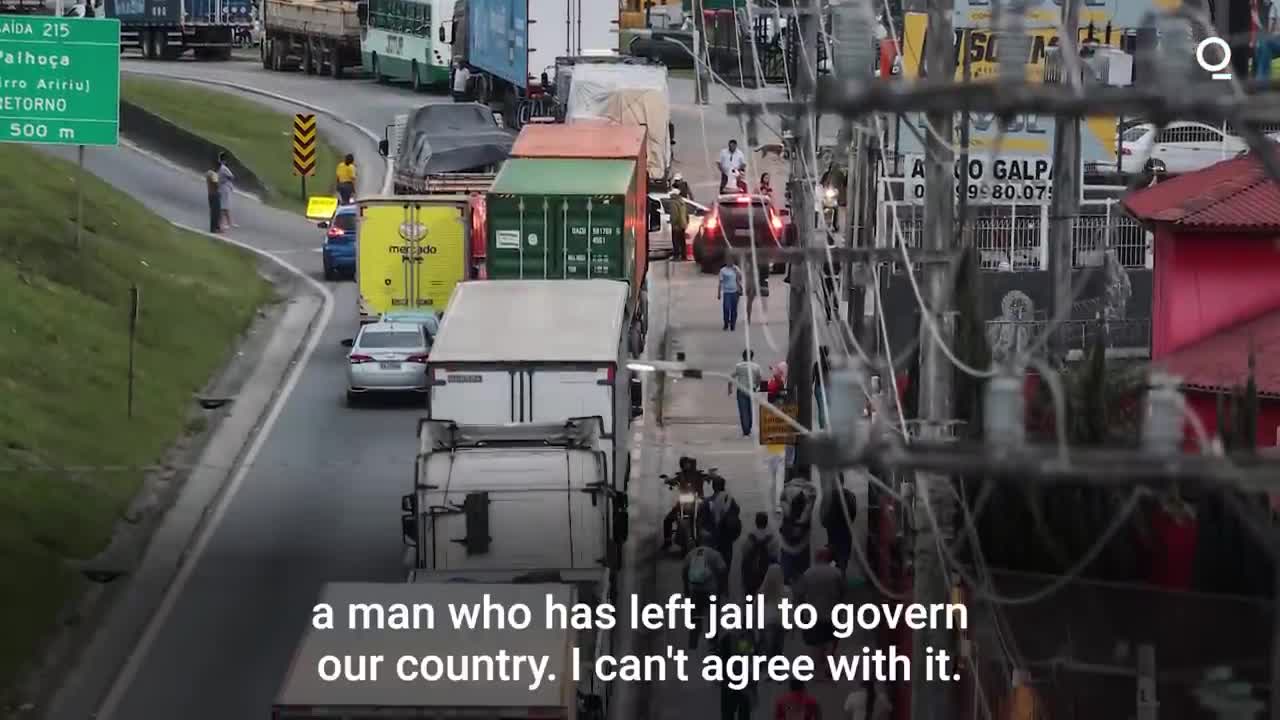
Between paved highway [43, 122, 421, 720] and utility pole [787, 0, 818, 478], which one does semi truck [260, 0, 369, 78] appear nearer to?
paved highway [43, 122, 421, 720]

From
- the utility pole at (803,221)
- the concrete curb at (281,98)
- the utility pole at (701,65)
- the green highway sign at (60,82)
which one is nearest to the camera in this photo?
the utility pole at (803,221)

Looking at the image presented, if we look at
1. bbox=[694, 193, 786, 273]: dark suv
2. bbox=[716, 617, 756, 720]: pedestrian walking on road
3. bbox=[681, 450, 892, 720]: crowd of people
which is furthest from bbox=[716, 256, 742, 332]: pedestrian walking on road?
bbox=[716, 617, 756, 720]: pedestrian walking on road

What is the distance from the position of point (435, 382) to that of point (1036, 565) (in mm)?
8440

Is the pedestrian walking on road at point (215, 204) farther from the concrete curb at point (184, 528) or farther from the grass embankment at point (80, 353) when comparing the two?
the concrete curb at point (184, 528)

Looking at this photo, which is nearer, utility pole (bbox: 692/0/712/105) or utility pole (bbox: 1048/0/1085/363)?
utility pole (bbox: 1048/0/1085/363)

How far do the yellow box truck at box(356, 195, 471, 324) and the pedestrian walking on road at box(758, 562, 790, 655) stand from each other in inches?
703

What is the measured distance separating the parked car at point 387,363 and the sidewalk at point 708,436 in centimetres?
358

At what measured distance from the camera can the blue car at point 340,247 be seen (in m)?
48.1

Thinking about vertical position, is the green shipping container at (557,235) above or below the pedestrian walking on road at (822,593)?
above

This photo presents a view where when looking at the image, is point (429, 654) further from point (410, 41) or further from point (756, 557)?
point (410, 41)

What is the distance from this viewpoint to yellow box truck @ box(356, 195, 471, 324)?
39.8 meters

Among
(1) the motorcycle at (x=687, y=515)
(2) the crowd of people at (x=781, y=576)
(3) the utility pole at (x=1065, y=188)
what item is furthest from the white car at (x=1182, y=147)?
(3) the utility pole at (x=1065, y=188)

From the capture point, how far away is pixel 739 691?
21547 millimetres

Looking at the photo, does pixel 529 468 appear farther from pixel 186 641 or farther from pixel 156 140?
pixel 156 140
